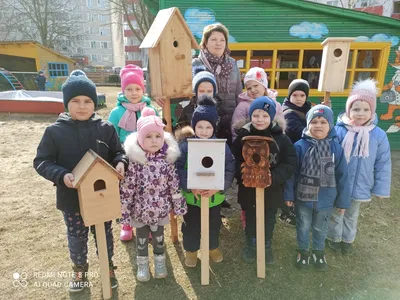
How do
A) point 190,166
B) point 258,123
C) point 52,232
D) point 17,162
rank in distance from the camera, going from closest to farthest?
point 190,166 < point 258,123 < point 52,232 < point 17,162

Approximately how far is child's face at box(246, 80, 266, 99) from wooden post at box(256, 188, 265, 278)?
1.04 m

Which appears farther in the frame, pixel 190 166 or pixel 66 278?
pixel 66 278

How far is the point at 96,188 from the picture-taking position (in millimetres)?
2102

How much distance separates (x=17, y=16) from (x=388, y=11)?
32879 millimetres

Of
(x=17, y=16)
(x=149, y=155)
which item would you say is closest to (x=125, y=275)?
(x=149, y=155)

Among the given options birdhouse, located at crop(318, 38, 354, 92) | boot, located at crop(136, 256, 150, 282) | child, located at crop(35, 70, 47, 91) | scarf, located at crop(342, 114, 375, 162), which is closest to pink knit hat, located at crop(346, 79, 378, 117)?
scarf, located at crop(342, 114, 375, 162)

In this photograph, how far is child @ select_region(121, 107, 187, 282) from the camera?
221cm

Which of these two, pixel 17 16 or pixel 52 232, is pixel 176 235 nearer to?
pixel 52 232

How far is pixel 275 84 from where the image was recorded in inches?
233

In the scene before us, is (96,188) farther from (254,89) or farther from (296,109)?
(296,109)

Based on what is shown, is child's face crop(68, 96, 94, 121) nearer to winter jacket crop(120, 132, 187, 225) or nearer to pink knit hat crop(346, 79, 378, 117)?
winter jacket crop(120, 132, 187, 225)

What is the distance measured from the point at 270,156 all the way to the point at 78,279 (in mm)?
1943

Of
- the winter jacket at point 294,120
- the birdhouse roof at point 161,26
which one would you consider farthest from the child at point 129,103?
the winter jacket at point 294,120

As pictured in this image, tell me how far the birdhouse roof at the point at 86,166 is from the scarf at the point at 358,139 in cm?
204
